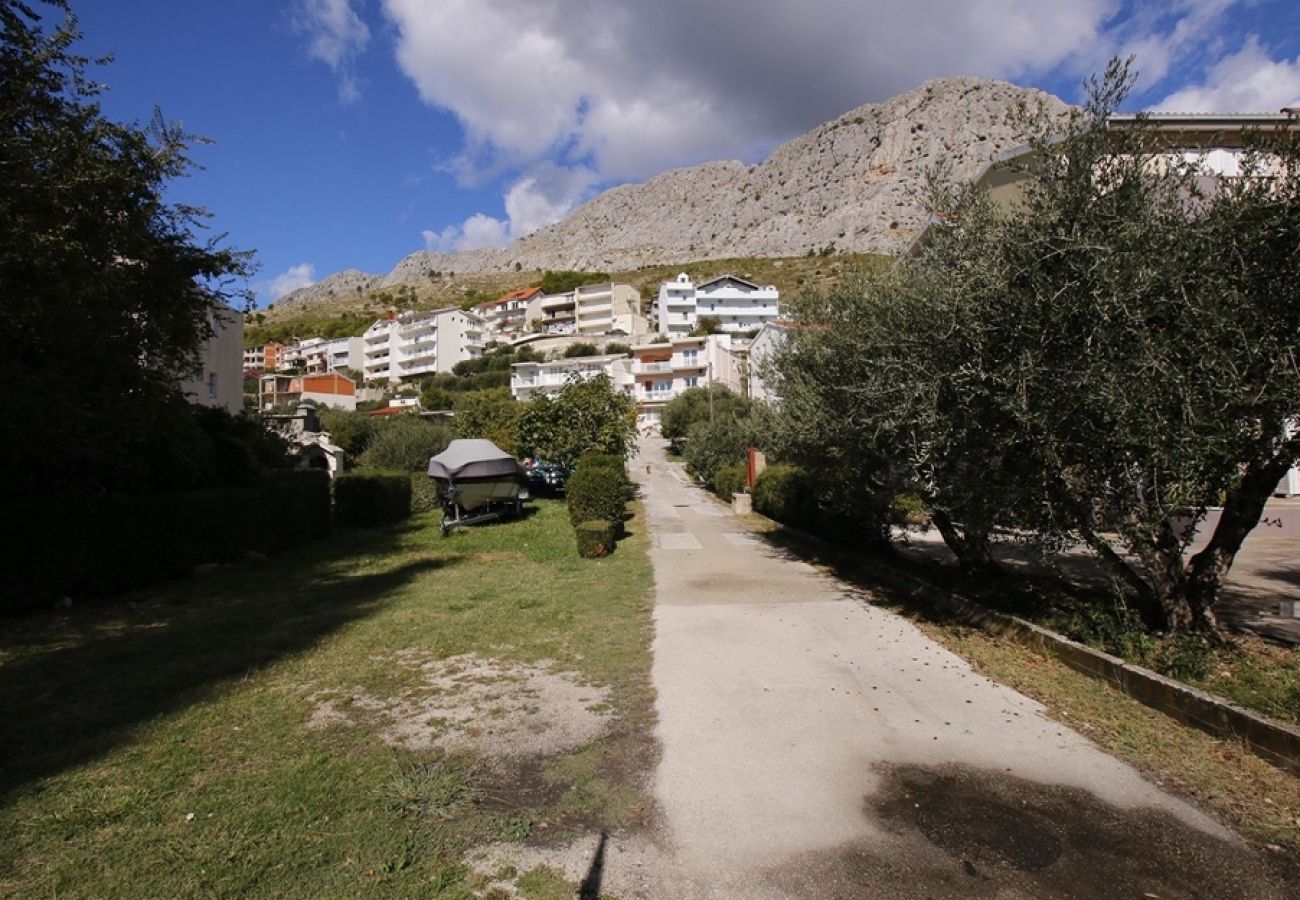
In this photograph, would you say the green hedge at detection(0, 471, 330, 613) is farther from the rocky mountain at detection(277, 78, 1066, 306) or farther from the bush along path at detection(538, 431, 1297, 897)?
the rocky mountain at detection(277, 78, 1066, 306)

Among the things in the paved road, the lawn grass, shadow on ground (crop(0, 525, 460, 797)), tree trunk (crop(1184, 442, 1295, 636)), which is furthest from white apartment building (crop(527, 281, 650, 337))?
the paved road

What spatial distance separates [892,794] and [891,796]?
27 mm

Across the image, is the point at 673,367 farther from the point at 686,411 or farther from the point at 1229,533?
the point at 1229,533

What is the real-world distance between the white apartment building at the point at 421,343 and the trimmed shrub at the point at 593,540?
91202 mm

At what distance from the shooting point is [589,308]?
11094 cm

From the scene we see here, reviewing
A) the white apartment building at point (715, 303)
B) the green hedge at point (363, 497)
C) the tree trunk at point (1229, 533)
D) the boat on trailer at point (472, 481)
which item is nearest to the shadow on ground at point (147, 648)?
the boat on trailer at point (472, 481)

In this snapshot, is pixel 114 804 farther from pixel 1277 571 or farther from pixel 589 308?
pixel 589 308

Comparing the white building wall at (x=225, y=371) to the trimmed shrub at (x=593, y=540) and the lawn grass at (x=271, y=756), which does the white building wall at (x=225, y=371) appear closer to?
the trimmed shrub at (x=593, y=540)

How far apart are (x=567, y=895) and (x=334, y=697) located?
11.1 ft

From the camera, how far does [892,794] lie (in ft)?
13.1

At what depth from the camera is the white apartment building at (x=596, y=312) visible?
351ft

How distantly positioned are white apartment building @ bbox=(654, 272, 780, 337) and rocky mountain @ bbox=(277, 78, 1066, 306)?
16714 mm

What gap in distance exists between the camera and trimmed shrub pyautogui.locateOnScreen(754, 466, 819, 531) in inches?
611

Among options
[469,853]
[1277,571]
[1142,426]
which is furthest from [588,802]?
[1277,571]
